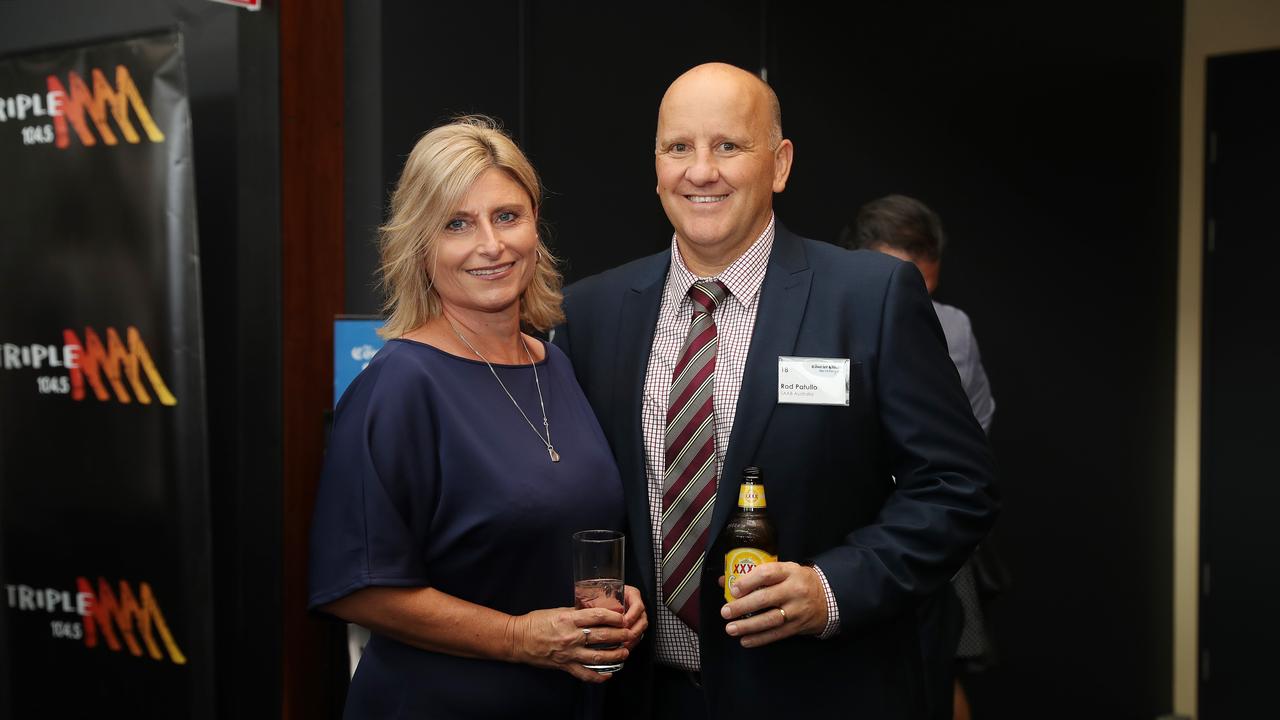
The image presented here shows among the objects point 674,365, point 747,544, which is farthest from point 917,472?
point 674,365

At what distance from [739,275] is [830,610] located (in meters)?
0.62

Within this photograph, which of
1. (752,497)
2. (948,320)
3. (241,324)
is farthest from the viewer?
(948,320)

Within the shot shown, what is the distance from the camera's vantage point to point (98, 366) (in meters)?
2.85

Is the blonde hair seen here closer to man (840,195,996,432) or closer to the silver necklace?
the silver necklace

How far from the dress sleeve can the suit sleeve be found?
67cm

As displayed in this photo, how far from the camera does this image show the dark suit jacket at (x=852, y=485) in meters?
1.93

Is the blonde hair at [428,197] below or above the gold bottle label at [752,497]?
above

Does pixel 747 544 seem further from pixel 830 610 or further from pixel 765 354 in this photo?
pixel 765 354

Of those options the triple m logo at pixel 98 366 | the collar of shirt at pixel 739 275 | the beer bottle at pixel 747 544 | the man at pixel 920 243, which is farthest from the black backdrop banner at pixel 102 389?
the man at pixel 920 243

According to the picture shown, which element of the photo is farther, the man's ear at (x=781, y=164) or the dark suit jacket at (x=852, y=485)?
the man's ear at (x=781, y=164)

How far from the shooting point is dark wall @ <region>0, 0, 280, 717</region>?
10.0 ft

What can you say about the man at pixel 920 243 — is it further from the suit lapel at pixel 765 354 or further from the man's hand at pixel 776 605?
the man's hand at pixel 776 605

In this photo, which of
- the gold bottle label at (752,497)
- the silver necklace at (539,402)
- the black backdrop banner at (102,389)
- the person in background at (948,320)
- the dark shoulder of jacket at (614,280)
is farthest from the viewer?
the person in background at (948,320)

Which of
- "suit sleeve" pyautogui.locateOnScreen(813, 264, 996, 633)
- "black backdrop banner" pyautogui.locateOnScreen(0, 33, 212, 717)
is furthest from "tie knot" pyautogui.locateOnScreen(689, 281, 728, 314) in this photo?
"black backdrop banner" pyautogui.locateOnScreen(0, 33, 212, 717)
